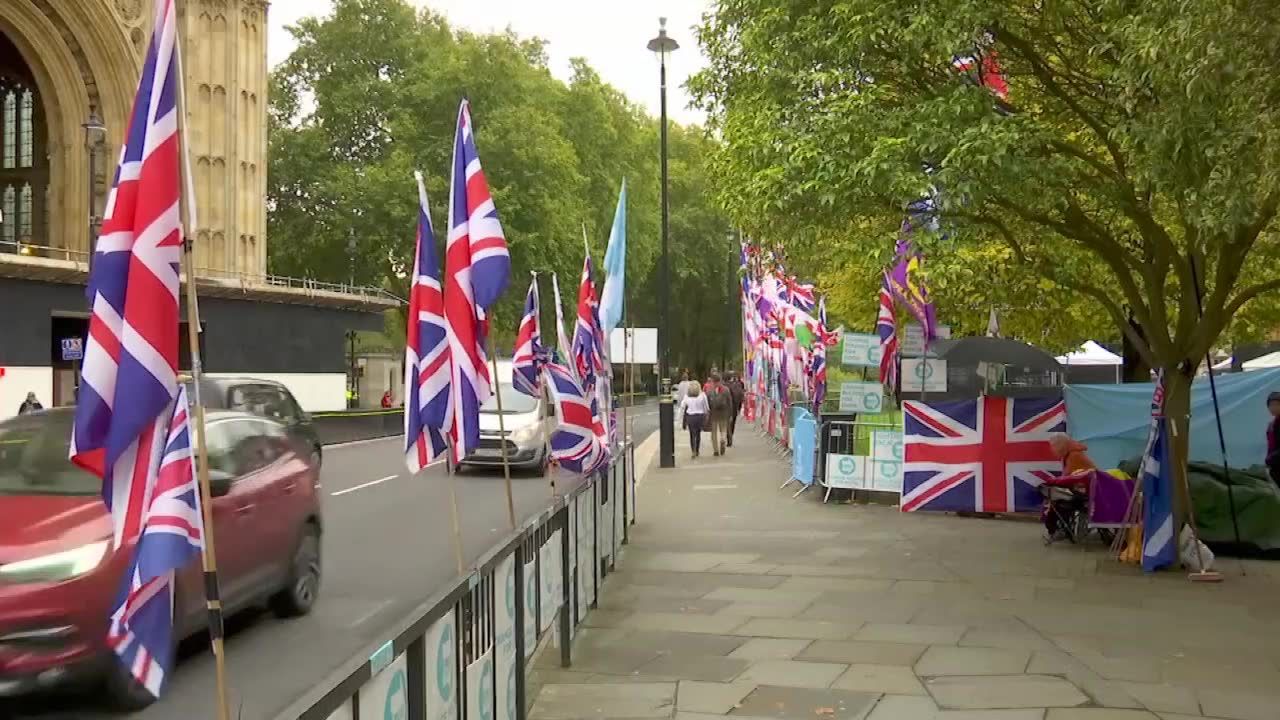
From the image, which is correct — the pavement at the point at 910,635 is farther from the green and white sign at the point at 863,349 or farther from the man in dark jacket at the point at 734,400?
the man in dark jacket at the point at 734,400

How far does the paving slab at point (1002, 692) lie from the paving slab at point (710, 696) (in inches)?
45.4

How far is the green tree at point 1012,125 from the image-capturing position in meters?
8.81

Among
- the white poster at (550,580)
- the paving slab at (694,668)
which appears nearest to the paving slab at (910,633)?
the paving slab at (694,668)

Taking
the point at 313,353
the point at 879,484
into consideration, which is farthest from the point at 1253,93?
the point at 313,353

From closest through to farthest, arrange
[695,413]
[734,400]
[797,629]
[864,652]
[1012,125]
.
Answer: [864,652]
[797,629]
[1012,125]
[695,413]
[734,400]

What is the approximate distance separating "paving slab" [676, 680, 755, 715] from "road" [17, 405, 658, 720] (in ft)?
5.34

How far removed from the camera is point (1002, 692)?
7281 millimetres

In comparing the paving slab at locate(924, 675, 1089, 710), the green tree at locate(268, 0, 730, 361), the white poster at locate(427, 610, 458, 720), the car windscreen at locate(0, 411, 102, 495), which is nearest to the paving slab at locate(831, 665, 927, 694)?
the paving slab at locate(924, 675, 1089, 710)

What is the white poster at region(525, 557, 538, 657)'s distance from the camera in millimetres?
6383

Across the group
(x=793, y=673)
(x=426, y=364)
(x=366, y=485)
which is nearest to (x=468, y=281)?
(x=426, y=364)

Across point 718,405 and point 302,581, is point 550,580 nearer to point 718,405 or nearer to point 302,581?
point 302,581

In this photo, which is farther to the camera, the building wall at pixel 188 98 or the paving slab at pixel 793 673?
the building wall at pixel 188 98

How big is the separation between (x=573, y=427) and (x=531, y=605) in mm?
5782

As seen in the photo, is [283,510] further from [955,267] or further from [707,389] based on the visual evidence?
[707,389]
